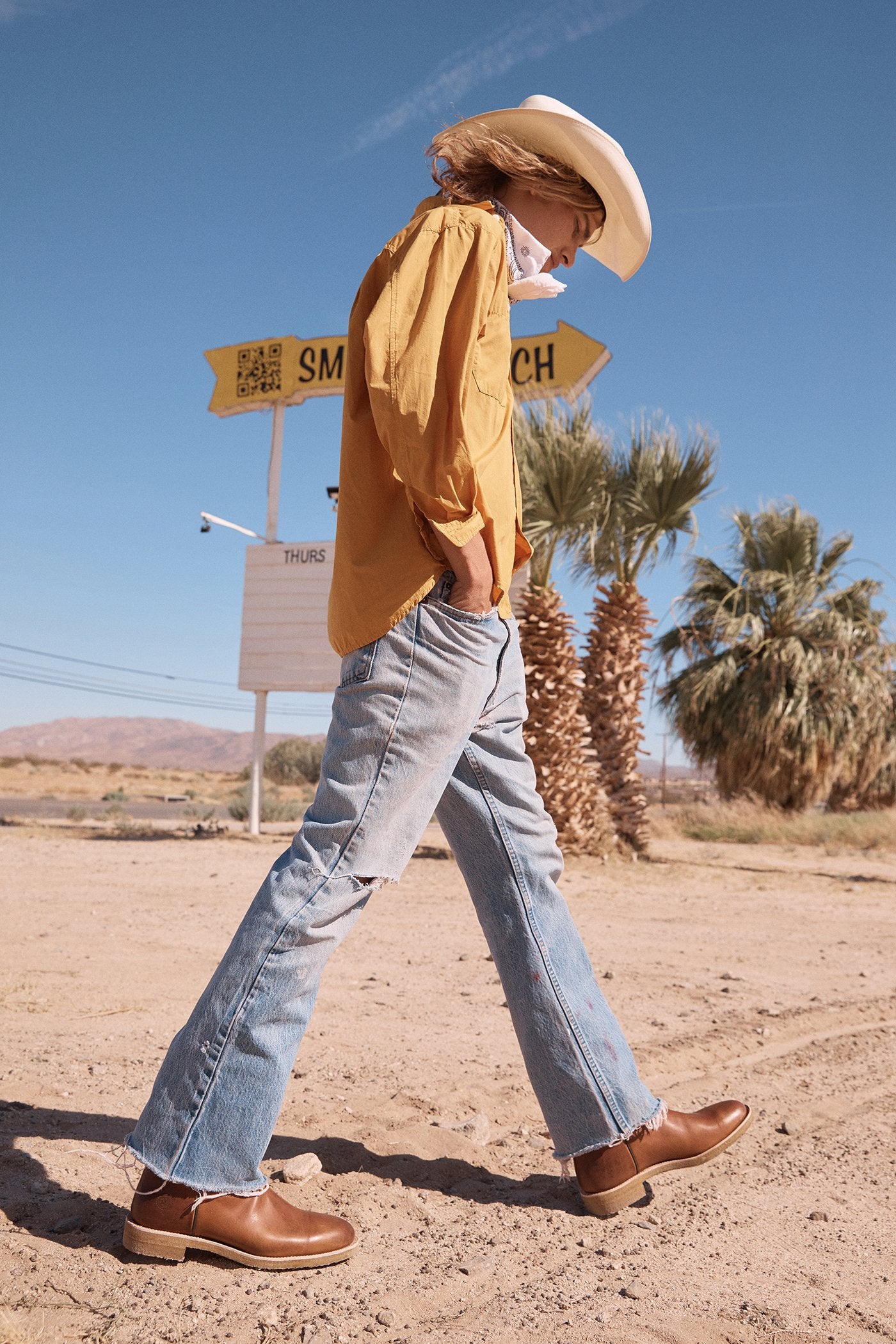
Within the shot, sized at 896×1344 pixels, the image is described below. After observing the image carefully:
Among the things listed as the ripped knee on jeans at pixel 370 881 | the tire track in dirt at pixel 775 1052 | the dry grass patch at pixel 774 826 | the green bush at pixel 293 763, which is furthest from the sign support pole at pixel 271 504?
the green bush at pixel 293 763

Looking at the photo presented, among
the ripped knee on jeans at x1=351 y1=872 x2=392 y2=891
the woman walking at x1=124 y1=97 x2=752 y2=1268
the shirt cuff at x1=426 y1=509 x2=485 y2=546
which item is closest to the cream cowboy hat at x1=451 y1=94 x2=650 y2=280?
the woman walking at x1=124 y1=97 x2=752 y2=1268

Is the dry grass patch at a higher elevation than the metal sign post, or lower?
lower

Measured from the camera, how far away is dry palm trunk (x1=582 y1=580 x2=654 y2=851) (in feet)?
33.1

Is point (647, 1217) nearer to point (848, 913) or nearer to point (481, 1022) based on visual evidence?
point (481, 1022)

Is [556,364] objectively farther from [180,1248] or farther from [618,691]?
[180,1248]

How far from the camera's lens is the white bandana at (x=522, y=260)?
184 centimetres

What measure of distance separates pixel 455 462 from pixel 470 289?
32cm

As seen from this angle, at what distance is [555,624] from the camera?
9164mm

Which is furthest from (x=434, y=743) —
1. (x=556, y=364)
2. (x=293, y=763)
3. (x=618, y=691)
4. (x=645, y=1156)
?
(x=293, y=763)

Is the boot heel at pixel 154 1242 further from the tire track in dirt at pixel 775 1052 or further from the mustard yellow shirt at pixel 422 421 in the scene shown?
the tire track in dirt at pixel 775 1052

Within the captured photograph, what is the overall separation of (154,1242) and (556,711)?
304 inches

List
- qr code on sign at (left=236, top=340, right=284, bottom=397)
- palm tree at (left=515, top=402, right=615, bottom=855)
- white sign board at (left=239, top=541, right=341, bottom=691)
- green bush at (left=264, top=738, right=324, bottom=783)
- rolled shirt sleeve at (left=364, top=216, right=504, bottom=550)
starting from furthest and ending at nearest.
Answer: green bush at (left=264, top=738, right=324, bottom=783), qr code on sign at (left=236, top=340, right=284, bottom=397), white sign board at (left=239, top=541, right=341, bottom=691), palm tree at (left=515, top=402, right=615, bottom=855), rolled shirt sleeve at (left=364, top=216, right=504, bottom=550)

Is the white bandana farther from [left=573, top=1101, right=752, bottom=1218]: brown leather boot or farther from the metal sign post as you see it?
the metal sign post

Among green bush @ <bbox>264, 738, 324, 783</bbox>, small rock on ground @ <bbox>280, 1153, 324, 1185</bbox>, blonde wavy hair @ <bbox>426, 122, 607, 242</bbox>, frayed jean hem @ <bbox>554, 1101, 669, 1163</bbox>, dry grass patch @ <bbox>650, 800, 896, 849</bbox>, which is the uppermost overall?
blonde wavy hair @ <bbox>426, 122, 607, 242</bbox>
